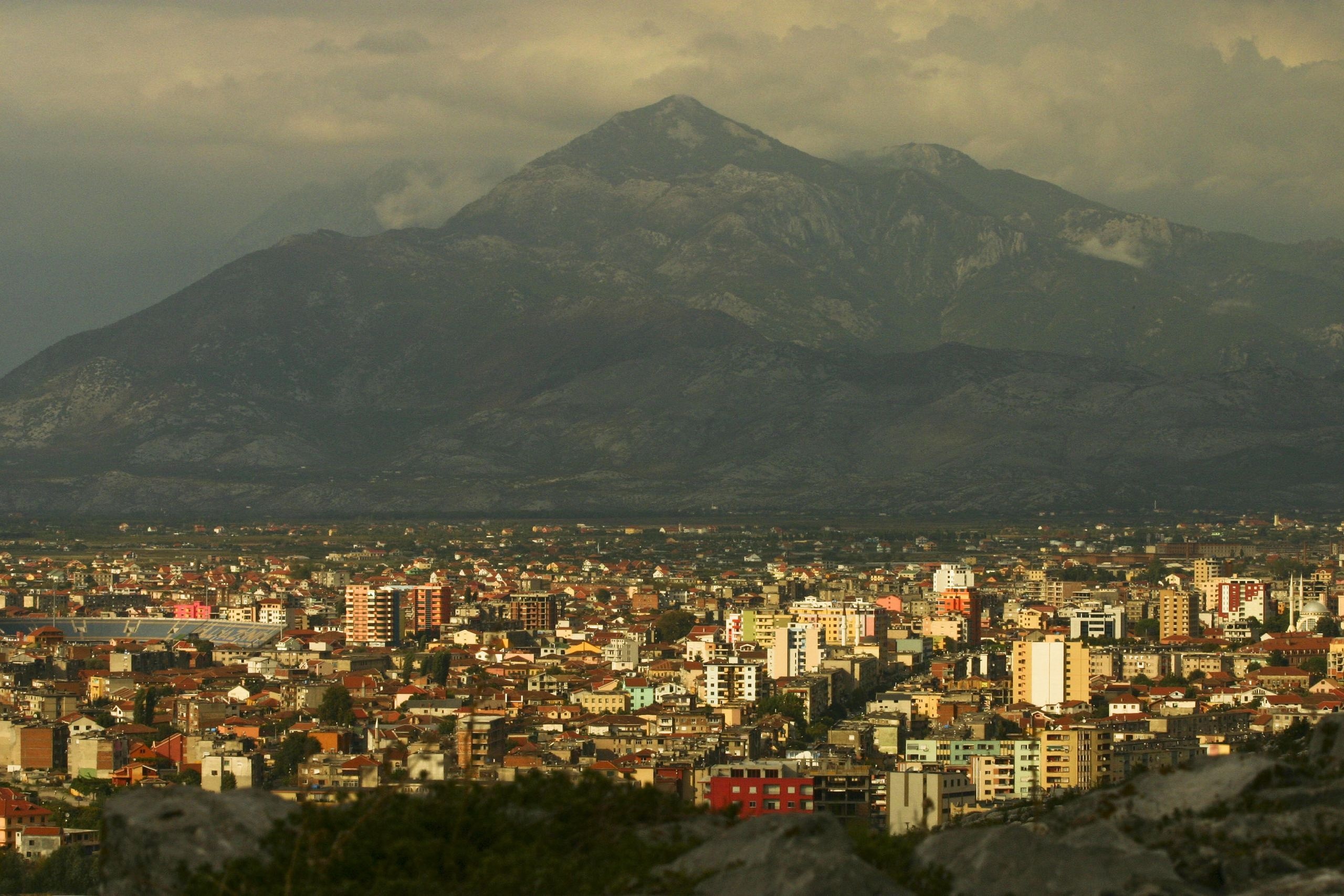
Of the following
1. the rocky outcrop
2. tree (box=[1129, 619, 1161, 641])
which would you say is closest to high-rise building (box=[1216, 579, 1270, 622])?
tree (box=[1129, 619, 1161, 641])

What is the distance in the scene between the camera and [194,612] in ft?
424

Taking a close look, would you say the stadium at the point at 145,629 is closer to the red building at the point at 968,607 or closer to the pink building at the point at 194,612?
the pink building at the point at 194,612

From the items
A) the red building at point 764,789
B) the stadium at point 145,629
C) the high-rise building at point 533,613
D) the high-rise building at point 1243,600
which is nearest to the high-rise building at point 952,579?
the high-rise building at point 1243,600

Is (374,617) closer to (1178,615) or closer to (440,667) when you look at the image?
(440,667)

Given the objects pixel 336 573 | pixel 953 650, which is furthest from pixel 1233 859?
pixel 336 573

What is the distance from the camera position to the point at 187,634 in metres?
120

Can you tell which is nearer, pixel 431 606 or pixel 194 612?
pixel 431 606

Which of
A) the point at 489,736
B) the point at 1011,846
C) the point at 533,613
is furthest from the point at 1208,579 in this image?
the point at 1011,846

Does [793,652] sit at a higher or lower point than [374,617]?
lower

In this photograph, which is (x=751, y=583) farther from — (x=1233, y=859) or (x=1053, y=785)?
(x=1233, y=859)

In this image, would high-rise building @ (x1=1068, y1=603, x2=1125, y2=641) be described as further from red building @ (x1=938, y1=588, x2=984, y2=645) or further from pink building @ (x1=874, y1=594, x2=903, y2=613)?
pink building @ (x1=874, y1=594, x2=903, y2=613)

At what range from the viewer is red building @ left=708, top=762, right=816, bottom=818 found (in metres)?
51.2

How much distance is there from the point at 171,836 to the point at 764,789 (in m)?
28.4

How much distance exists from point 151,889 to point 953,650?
285 feet
